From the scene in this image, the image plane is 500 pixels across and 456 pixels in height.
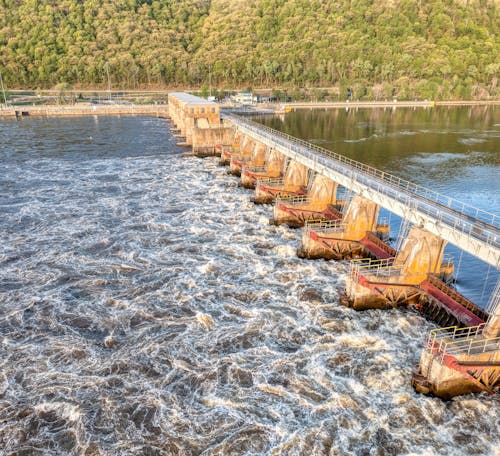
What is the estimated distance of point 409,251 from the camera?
36312mm

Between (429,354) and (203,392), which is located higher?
(429,354)

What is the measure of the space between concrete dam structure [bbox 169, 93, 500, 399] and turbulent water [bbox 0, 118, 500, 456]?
5.53 ft

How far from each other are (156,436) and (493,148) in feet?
361

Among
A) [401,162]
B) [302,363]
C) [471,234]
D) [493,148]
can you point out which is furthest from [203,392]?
[493,148]

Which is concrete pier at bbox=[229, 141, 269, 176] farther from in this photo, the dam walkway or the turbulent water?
the turbulent water

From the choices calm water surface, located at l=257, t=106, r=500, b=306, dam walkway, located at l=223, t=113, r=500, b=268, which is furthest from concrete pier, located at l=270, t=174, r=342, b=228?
calm water surface, located at l=257, t=106, r=500, b=306

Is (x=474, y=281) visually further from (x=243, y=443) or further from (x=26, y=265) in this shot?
(x=26, y=265)

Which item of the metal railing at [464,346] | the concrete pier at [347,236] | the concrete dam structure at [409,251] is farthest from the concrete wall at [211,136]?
the metal railing at [464,346]

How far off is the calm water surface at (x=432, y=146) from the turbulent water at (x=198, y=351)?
1541 cm

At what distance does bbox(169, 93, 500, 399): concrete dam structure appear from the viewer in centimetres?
2638

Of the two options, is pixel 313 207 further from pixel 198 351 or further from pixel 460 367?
pixel 460 367

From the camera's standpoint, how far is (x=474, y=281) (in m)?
41.7

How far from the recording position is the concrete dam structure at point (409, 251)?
26.4m

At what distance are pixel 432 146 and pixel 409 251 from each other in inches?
3268
